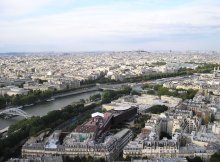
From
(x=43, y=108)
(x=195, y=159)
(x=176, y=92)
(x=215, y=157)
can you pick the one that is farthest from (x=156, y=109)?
(x=215, y=157)

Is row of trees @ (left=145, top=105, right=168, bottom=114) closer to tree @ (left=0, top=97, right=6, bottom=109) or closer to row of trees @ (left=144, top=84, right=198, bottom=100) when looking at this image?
row of trees @ (left=144, top=84, right=198, bottom=100)

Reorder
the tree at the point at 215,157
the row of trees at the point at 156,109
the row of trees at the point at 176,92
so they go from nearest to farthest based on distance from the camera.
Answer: the tree at the point at 215,157 → the row of trees at the point at 156,109 → the row of trees at the point at 176,92

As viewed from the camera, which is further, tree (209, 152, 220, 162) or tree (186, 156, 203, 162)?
tree (186, 156, 203, 162)

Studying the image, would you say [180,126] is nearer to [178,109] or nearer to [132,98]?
[178,109]

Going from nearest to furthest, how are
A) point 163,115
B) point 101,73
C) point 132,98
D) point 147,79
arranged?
point 163,115
point 132,98
point 147,79
point 101,73

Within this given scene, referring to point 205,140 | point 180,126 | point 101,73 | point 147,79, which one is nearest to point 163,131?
point 180,126

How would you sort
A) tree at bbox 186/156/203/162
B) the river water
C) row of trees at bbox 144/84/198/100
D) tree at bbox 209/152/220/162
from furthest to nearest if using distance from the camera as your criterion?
row of trees at bbox 144/84/198/100 < the river water < tree at bbox 186/156/203/162 < tree at bbox 209/152/220/162

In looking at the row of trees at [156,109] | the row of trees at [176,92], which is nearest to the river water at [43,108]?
the row of trees at [176,92]

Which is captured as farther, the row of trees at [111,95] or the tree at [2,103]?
the row of trees at [111,95]

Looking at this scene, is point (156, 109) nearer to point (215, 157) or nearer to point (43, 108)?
point (43, 108)

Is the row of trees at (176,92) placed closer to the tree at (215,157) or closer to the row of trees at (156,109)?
the row of trees at (156,109)

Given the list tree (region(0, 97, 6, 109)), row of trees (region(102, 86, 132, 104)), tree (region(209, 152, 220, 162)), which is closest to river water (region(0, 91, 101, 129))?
tree (region(0, 97, 6, 109))
